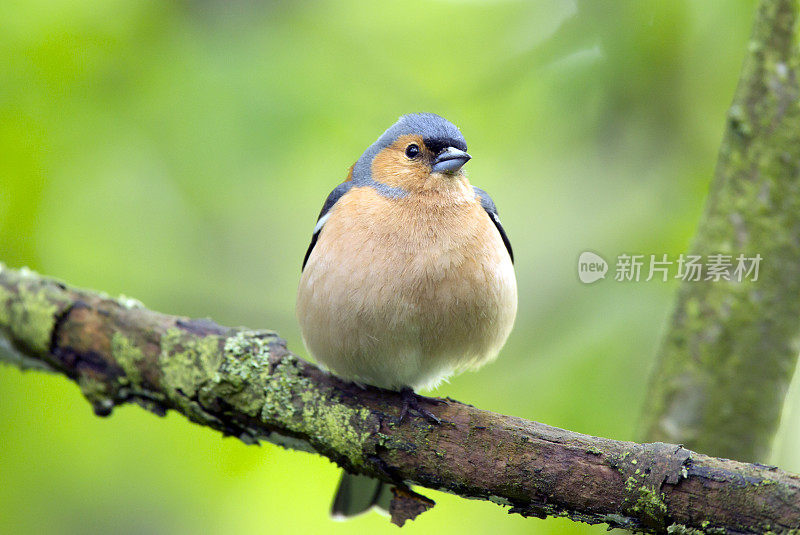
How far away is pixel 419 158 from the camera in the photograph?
4.25m

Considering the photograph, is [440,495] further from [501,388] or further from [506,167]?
[506,167]

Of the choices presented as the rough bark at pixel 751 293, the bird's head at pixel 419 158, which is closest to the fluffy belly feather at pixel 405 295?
the bird's head at pixel 419 158

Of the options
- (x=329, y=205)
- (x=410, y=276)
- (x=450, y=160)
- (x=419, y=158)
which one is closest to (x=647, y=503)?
(x=410, y=276)

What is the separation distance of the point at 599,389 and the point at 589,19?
3205mm

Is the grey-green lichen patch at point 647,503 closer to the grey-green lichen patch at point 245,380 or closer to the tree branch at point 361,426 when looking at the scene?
the tree branch at point 361,426

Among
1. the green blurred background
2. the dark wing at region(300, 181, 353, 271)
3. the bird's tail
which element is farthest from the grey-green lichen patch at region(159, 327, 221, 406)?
the green blurred background

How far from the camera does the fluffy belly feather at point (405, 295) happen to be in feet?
12.1

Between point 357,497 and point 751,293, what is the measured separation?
293 cm

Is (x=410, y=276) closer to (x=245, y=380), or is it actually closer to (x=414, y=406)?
(x=414, y=406)

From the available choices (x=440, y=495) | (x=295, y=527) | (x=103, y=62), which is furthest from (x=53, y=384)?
(x=440, y=495)

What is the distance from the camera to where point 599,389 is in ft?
17.7

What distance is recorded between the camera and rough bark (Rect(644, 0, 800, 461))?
4.72 m

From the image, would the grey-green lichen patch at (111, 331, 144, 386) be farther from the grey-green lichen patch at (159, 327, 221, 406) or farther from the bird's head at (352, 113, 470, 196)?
the bird's head at (352, 113, 470, 196)

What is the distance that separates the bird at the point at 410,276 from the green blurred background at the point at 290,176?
1802mm
